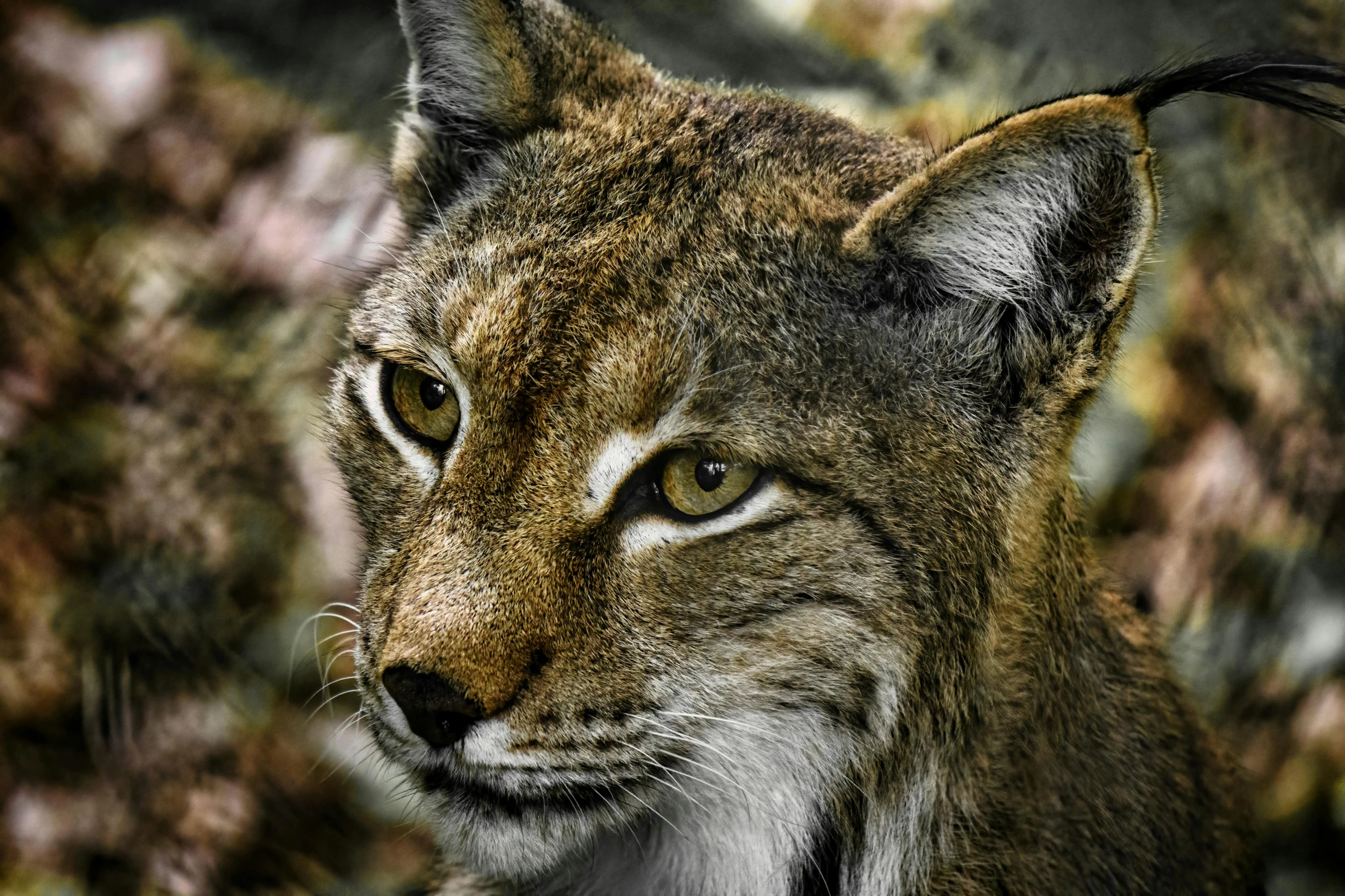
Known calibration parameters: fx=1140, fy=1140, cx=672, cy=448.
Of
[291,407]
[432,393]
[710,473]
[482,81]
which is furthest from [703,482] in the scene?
[291,407]

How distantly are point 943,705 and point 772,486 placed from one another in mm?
417

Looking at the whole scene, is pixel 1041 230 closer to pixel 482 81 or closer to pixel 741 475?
pixel 741 475

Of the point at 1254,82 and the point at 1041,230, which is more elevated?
the point at 1254,82

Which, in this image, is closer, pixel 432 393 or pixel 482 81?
pixel 432 393

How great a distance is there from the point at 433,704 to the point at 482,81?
0.91 metres

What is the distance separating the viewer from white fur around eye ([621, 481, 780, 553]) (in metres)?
1.42

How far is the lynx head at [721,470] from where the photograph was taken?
1.35 metres

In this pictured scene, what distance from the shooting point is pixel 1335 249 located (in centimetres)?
189

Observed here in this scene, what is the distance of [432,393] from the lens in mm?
1569

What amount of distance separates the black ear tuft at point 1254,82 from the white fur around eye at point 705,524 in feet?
1.97

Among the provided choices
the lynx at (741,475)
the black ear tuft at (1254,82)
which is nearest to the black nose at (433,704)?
the lynx at (741,475)

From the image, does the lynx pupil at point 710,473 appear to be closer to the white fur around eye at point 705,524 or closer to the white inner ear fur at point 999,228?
the white fur around eye at point 705,524

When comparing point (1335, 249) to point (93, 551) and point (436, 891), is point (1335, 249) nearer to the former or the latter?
point (436, 891)

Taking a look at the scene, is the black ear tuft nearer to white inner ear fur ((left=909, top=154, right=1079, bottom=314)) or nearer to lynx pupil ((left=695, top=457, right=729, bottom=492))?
white inner ear fur ((left=909, top=154, right=1079, bottom=314))
